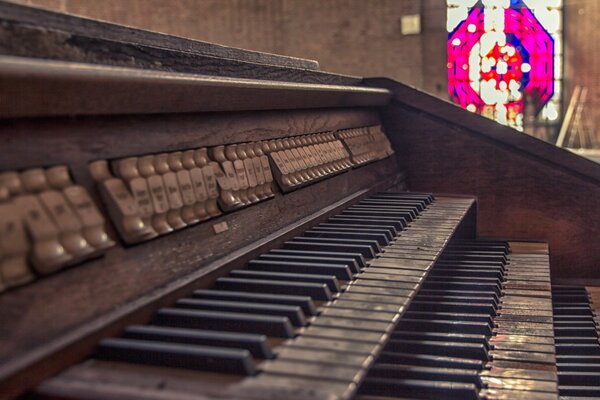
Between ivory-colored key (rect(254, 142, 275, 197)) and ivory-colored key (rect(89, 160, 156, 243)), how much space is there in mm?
559

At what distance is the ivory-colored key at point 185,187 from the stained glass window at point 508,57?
7.46 m

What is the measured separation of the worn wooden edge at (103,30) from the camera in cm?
94

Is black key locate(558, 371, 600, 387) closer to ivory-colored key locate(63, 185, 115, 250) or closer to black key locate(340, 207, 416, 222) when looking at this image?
black key locate(340, 207, 416, 222)

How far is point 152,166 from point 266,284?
300 mm

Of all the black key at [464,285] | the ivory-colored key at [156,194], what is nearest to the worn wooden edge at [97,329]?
the ivory-colored key at [156,194]

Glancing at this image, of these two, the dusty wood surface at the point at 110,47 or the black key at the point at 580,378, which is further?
the black key at the point at 580,378

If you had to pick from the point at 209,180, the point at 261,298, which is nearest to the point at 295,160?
the point at 209,180

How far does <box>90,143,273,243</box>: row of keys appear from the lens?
108cm

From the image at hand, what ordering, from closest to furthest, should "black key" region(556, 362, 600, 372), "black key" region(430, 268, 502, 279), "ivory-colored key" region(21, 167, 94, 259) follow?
"ivory-colored key" region(21, 167, 94, 259) → "black key" region(556, 362, 600, 372) → "black key" region(430, 268, 502, 279)

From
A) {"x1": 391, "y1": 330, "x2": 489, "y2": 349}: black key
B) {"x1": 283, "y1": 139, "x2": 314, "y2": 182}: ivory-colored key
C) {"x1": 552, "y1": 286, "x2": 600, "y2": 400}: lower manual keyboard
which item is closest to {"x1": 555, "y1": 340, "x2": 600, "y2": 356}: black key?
{"x1": 552, "y1": 286, "x2": 600, "y2": 400}: lower manual keyboard

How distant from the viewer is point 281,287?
1.22 meters

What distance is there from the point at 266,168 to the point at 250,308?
611 mm

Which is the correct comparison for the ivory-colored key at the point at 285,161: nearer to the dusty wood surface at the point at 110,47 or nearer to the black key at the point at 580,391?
the dusty wood surface at the point at 110,47

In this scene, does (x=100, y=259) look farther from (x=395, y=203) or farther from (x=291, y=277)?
(x=395, y=203)
